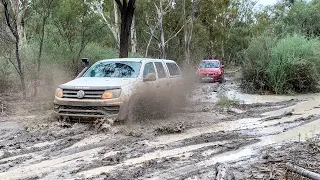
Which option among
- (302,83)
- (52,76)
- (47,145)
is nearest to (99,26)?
(52,76)

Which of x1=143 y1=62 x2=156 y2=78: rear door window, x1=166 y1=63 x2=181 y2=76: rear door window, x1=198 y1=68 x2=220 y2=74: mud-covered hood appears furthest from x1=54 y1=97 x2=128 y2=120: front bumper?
x1=198 y1=68 x2=220 y2=74: mud-covered hood

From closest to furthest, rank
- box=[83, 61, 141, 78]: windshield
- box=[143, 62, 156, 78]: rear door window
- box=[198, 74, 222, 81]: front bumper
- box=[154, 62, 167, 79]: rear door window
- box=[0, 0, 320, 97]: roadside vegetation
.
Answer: box=[83, 61, 141, 78]: windshield, box=[143, 62, 156, 78]: rear door window, box=[154, 62, 167, 79]: rear door window, box=[0, 0, 320, 97]: roadside vegetation, box=[198, 74, 222, 81]: front bumper

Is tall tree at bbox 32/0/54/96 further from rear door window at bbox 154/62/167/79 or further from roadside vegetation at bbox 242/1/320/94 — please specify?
roadside vegetation at bbox 242/1/320/94

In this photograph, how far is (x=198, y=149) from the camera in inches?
306

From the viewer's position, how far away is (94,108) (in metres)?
9.38

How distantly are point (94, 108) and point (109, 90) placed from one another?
558 mm

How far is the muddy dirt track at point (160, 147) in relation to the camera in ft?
20.1

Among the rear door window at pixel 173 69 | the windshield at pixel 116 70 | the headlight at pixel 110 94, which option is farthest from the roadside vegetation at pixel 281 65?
the headlight at pixel 110 94

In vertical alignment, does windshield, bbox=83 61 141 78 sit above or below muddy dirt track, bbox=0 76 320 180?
above

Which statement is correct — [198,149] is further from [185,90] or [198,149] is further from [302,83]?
[302,83]

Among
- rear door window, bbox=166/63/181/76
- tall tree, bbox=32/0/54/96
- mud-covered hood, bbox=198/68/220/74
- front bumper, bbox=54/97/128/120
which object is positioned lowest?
front bumper, bbox=54/97/128/120

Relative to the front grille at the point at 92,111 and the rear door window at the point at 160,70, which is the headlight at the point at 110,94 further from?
the rear door window at the point at 160,70

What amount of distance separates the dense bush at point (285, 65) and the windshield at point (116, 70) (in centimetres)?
1129

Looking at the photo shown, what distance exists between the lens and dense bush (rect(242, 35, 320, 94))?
20.0 meters
